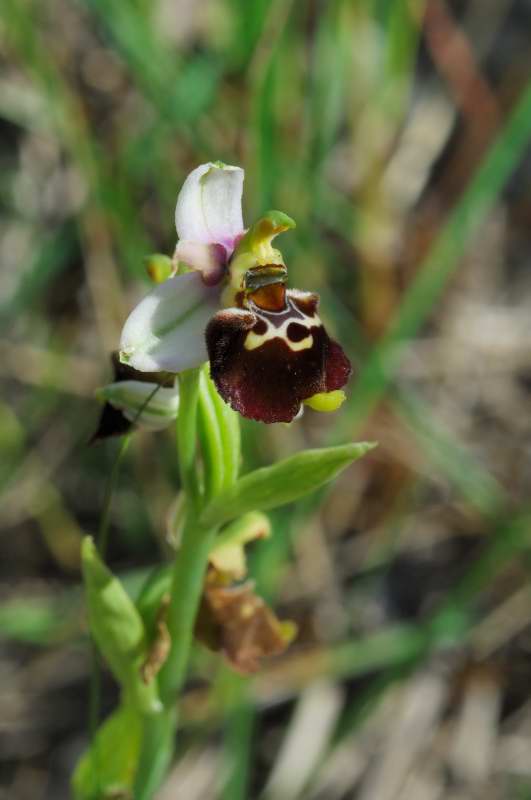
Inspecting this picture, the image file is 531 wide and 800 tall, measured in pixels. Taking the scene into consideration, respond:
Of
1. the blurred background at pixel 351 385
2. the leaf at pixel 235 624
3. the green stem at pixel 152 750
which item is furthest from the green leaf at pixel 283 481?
the blurred background at pixel 351 385

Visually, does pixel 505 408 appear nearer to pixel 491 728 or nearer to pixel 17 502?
pixel 491 728

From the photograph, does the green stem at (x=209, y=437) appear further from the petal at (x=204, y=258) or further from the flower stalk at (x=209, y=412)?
the petal at (x=204, y=258)

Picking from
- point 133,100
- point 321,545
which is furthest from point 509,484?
point 133,100

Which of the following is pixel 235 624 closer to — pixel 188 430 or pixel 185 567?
pixel 185 567

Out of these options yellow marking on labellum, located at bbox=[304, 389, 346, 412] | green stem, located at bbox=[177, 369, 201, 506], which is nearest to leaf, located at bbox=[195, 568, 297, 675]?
green stem, located at bbox=[177, 369, 201, 506]

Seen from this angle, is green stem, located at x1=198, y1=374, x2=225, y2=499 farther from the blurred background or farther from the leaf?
the blurred background

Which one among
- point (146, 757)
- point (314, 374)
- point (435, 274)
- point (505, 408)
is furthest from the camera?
point (505, 408)

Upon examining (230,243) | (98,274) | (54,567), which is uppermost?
(230,243)
